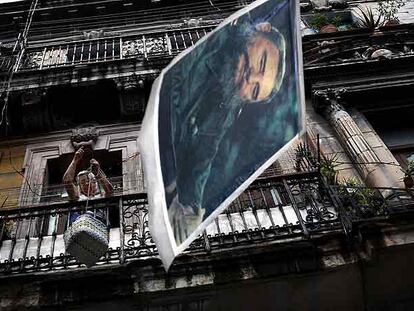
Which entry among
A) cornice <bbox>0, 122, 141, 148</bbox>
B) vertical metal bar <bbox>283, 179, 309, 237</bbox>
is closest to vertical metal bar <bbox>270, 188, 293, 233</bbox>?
vertical metal bar <bbox>283, 179, 309, 237</bbox>

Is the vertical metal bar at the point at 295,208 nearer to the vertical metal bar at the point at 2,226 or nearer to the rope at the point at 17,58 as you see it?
the vertical metal bar at the point at 2,226

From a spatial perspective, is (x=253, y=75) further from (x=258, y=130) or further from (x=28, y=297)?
(x=28, y=297)

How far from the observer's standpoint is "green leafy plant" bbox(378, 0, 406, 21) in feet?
38.9

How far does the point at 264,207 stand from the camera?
6.61 meters

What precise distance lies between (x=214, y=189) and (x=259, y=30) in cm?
171

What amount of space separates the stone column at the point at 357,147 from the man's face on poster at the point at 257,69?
3.13 metres

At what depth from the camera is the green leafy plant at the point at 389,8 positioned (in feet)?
38.9

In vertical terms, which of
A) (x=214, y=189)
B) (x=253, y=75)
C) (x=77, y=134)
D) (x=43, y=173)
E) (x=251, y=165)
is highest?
(x=77, y=134)

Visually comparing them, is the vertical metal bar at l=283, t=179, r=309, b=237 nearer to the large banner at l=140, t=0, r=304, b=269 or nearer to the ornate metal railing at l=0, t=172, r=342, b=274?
the ornate metal railing at l=0, t=172, r=342, b=274

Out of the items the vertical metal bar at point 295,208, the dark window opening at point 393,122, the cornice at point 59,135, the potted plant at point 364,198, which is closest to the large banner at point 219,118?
the vertical metal bar at point 295,208

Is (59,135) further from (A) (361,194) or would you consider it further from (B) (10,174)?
(A) (361,194)

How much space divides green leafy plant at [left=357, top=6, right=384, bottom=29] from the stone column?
2558 mm

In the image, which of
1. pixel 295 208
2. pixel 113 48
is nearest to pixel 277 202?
pixel 295 208

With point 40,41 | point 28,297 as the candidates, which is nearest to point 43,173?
point 28,297
